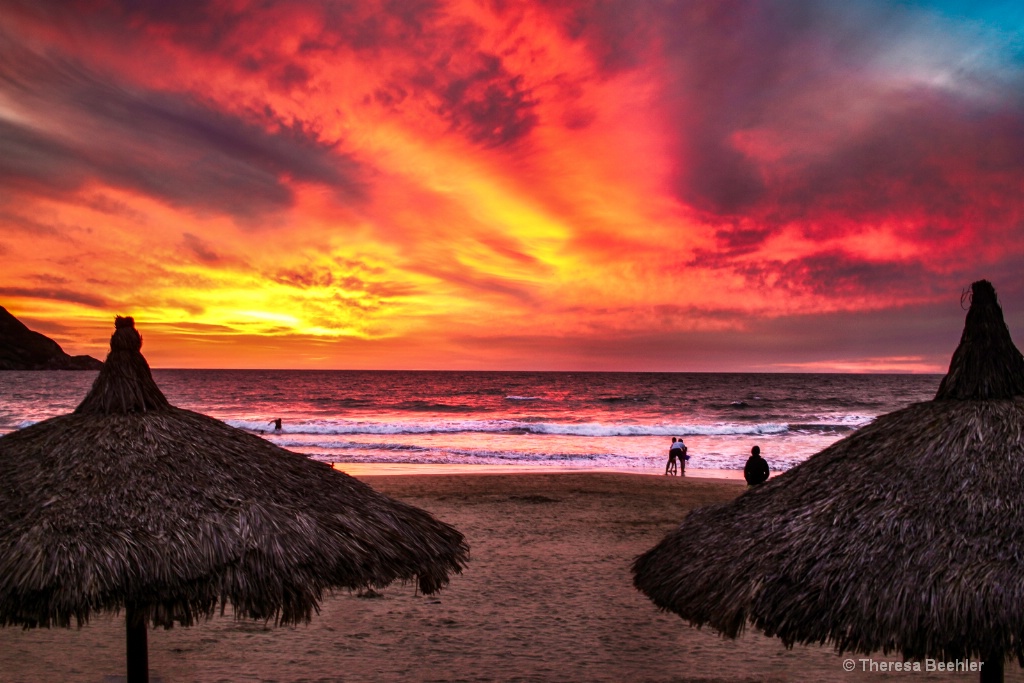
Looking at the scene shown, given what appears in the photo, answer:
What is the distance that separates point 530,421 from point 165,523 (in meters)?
43.8

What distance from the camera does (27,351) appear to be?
493ft

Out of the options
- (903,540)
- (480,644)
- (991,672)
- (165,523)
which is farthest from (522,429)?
(903,540)

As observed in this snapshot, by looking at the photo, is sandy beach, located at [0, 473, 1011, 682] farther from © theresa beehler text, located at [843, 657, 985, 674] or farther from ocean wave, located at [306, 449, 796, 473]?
ocean wave, located at [306, 449, 796, 473]

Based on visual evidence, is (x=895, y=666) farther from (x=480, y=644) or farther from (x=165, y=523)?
(x=165, y=523)

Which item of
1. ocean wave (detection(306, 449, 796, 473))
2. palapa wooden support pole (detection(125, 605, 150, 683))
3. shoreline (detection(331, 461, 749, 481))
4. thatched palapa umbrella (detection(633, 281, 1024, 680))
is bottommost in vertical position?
ocean wave (detection(306, 449, 796, 473))

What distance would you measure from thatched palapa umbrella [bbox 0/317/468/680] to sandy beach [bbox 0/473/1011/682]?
85.2 inches

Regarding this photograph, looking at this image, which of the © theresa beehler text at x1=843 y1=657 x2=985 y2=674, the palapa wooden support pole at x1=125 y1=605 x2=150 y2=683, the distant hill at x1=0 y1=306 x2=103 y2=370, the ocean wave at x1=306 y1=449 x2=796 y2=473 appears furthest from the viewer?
the distant hill at x1=0 y1=306 x2=103 y2=370

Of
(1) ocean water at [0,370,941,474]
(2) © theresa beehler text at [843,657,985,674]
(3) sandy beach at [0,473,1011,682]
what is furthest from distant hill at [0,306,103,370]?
(2) © theresa beehler text at [843,657,985,674]

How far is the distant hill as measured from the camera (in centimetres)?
14675

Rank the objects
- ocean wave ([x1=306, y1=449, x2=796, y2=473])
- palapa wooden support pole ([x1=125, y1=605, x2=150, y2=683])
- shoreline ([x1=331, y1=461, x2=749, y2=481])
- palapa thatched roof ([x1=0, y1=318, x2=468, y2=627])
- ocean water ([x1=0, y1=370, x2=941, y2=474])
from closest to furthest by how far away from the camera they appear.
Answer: palapa thatched roof ([x1=0, y1=318, x2=468, y2=627]) < palapa wooden support pole ([x1=125, y1=605, x2=150, y2=683]) < shoreline ([x1=331, y1=461, x2=749, y2=481]) < ocean wave ([x1=306, y1=449, x2=796, y2=473]) < ocean water ([x1=0, y1=370, x2=941, y2=474])

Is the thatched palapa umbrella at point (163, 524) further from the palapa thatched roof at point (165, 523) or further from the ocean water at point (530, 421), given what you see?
the ocean water at point (530, 421)

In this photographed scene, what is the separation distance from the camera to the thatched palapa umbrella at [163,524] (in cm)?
436

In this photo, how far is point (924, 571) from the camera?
4.15 metres

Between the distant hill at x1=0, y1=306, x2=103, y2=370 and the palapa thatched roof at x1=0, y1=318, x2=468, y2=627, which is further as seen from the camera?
the distant hill at x1=0, y1=306, x2=103, y2=370
